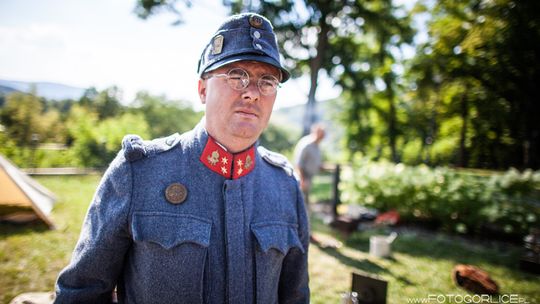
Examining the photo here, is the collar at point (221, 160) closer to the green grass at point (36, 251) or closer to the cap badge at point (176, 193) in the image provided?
the cap badge at point (176, 193)

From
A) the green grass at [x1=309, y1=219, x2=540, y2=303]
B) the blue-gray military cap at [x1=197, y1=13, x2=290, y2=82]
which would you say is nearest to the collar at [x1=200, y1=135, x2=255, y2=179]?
the blue-gray military cap at [x1=197, y1=13, x2=290, y2=82]

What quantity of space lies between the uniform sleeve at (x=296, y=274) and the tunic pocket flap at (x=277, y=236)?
0.07 m

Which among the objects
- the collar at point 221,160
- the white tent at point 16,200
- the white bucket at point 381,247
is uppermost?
the collar at point 221,160

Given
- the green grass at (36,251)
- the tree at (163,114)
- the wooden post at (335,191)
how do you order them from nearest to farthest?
the green grass at (36,251) < the wooden post at (335,191) < the tree at (163,114)

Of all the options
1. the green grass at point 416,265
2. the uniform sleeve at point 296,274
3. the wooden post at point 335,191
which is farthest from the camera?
the wooden post at point 335,191

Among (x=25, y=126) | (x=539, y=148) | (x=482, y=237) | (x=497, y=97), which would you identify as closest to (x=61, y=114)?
(x=25, y=126)

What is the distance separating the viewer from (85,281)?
136cm

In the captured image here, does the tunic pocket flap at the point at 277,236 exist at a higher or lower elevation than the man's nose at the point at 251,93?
lower

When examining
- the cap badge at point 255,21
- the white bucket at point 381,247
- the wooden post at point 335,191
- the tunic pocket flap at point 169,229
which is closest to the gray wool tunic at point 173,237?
the tunic pocket flap at point 169,229

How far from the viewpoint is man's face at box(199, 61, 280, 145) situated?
139cm

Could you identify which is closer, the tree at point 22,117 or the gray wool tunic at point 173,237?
the gray wool tunic at point 173,237

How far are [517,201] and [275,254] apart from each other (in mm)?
7280

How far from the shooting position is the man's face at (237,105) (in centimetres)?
139

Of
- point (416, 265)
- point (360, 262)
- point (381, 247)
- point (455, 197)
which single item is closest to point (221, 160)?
point (360, 262)
